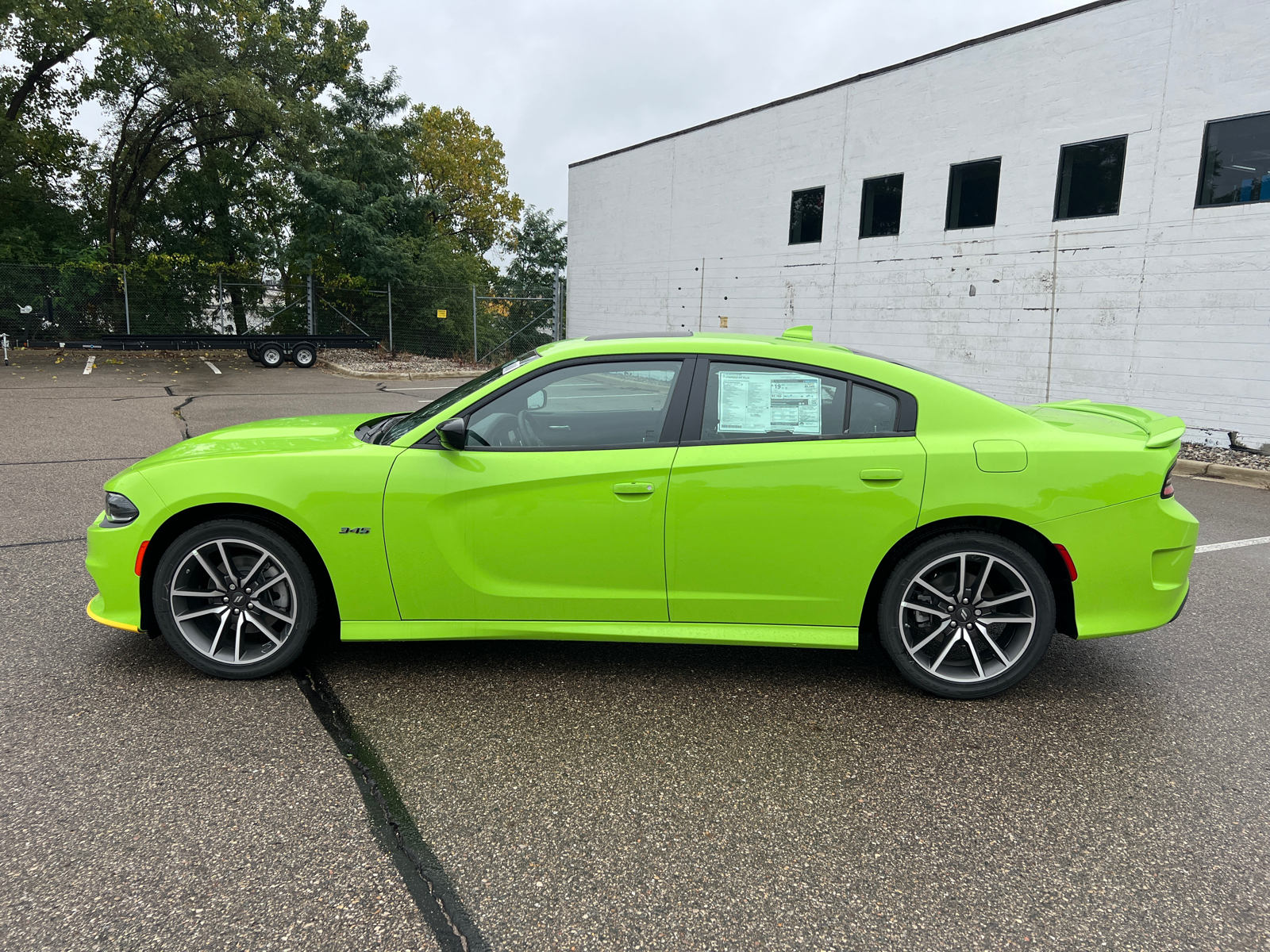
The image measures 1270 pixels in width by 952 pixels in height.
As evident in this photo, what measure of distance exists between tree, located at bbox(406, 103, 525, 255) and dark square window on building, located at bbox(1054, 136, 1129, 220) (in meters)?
36.0

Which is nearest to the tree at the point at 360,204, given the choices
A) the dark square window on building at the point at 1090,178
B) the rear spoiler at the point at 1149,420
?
the dark square window on building at the point at 1090,178

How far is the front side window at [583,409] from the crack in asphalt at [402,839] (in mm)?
1228

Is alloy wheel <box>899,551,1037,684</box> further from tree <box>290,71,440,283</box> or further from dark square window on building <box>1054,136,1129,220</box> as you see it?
tree <box>290,71,440,283</box>

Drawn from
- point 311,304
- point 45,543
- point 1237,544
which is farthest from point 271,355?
point 1237,544

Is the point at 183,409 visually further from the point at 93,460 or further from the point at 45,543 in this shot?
the point at 45,543

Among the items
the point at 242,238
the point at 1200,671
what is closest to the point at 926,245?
the point at 1200,671

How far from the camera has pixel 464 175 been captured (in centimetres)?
4434

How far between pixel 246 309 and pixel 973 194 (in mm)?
21380

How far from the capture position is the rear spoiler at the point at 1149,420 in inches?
136

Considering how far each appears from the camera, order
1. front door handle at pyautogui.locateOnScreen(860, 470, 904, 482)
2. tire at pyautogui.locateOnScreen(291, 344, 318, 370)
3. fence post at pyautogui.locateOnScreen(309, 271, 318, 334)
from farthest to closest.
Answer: fence post at pyautogui.locateOnScreen(309, 271, 318, 334), tire at pyautogui.locateOnScreen(291, 344, 318, 370), front door handle at pyautogui.locateOnScreen(860, 470, 904, 482)

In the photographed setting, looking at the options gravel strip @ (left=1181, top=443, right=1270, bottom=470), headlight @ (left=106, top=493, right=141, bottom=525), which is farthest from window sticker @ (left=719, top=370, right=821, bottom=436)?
gravel strip @ (left=1181, top=443, right=1270, bottom=470)

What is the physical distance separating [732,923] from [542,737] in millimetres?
1153

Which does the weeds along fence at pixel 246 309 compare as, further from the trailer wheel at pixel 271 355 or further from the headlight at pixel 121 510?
the headlight at pixel 121 510

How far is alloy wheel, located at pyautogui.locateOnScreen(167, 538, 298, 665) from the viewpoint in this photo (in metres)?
3.49
